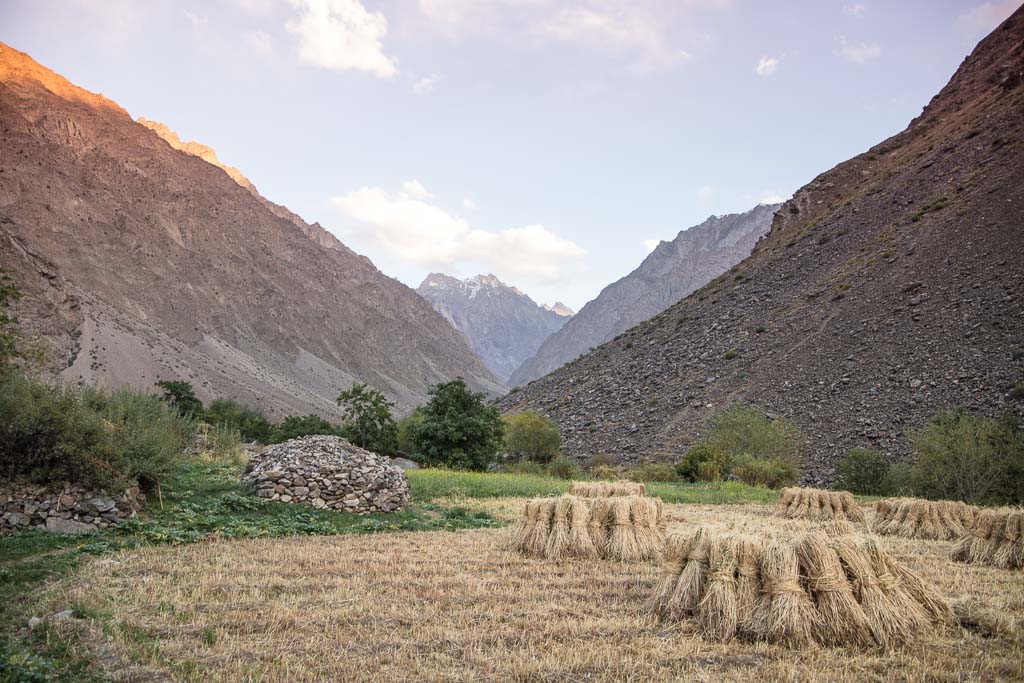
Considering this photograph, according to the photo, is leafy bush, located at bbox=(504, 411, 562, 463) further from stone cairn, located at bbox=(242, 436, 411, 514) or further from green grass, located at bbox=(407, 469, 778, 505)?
stone cairn, located at bbox=(242, 436, 411, 514)

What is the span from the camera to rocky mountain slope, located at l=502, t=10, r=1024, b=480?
38500 mm

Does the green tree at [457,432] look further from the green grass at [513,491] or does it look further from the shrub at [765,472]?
the shrub at [765,472]

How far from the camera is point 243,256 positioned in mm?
141750

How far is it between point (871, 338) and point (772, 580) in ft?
143

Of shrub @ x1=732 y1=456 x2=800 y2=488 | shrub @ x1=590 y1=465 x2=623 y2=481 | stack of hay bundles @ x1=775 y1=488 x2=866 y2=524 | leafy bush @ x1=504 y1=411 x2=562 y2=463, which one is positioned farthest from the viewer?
leafy bush @ x1=504 y1=411 x2=562 y2=463

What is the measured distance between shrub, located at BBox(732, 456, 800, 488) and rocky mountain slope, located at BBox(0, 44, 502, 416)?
188 ft

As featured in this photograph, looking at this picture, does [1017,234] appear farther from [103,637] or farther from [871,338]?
[103,637]

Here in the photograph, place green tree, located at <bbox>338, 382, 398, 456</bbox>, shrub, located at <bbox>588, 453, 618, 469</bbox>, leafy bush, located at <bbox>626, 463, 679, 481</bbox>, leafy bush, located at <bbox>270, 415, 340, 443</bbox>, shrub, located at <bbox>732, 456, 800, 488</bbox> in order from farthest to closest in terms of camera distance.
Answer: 1. leafy bush, located at <bbox>270, 415, 340, 443</bbox>
2. green tree, located at <bbox>338, 382, 398, 456</bbox>
3. shrub, located at <bbox>588, 453, 618, 469</bbox>
4. leafy bush, located at <bbox>626, 463, 679, 481</bbox>
5. shrub, located at <bbox>732, 456, 800, 488</bbox>

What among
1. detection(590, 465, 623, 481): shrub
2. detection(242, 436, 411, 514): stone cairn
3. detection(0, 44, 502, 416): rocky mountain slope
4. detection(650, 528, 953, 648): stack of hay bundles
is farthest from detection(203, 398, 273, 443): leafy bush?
detection(650, 528, 953, 648): stack of hay bundles

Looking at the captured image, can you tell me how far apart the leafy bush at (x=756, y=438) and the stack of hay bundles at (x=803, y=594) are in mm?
30588

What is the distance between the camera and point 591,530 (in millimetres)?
11461

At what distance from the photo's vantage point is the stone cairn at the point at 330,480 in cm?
1684

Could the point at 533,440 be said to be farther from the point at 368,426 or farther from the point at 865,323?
the point at 865,323

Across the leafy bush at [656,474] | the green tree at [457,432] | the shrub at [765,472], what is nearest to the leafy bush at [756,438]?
the shrub at [765,472]
